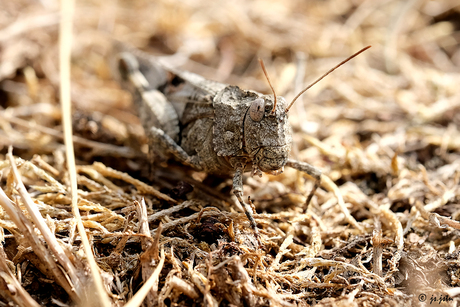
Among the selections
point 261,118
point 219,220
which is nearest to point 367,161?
point 261,118

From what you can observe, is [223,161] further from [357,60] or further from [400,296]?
[357,60]

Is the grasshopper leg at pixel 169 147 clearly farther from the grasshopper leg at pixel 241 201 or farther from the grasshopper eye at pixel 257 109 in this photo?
the grasshopper eye at pixel 257 109

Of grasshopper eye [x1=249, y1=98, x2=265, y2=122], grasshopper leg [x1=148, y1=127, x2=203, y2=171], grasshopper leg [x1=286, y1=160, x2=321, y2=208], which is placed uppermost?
grasshopper eye [x1=249, y1=98, x2=265, y2=122]

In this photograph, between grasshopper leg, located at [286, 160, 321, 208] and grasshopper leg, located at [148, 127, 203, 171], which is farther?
grasshopper leg, located at [148, 127, 203, 171]

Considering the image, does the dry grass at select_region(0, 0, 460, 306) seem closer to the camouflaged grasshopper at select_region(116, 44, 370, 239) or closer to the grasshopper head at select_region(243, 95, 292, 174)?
the camouflaged grasshopper at select_region(116, 44, 370, 239)

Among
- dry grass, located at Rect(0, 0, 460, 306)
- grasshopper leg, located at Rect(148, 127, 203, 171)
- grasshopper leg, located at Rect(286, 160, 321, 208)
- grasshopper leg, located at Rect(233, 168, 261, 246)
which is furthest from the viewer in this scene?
grasshopper leg, located at Rect(148, 127, 203, 171)

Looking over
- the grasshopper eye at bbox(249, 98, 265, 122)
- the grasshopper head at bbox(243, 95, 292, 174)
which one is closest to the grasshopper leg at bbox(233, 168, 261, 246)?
the grasshopper head at bbox(243, 95, 292, 174)

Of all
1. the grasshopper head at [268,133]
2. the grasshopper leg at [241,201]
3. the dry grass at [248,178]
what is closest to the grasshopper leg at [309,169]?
the dry grass at [248,178]
